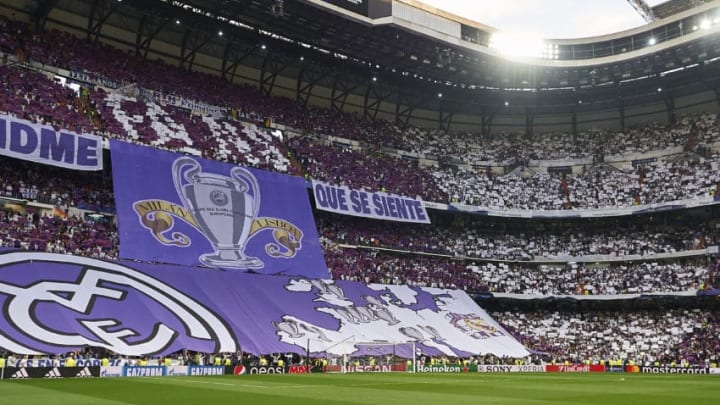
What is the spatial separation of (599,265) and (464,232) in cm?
1437

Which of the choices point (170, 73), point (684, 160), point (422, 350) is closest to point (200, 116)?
point (170, 73)

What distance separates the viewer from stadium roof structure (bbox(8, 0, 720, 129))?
6009 cm

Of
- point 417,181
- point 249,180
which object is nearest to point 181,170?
point 249,180

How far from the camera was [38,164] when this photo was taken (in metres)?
50.2

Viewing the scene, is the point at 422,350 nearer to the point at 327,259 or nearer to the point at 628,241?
the point at 327,259

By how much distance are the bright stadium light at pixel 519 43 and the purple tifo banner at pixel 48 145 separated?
1725 inches

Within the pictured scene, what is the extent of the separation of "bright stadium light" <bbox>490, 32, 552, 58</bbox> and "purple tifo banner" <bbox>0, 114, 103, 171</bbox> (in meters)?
43.8

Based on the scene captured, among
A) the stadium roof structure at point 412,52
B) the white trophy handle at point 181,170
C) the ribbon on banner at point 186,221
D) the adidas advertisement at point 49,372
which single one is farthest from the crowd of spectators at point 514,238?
the adidas advertisement at point 49,372

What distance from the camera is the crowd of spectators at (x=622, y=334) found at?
6066cm

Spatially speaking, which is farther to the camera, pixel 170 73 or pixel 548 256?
pixel 548 256

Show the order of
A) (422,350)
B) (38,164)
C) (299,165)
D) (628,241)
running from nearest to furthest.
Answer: (38,164) → (422,350) → (299,165) → (628,241)

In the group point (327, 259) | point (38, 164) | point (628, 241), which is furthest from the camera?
point (628, 241)

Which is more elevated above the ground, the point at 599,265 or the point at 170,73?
the point at 170,73

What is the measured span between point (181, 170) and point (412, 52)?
25.9 m
